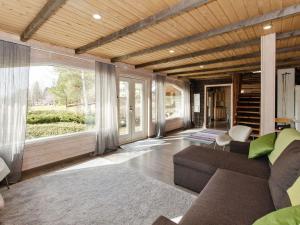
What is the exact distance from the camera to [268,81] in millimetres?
3145

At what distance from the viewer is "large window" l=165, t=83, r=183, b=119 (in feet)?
24.9

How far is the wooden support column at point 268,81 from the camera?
3111 millimetres

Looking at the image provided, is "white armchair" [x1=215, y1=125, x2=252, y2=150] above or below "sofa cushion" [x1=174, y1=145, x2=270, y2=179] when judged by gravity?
above

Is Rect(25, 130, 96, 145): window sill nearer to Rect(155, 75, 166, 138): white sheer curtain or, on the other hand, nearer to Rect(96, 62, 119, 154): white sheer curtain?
Rect(96, 62, 119, 154): white sheer curtain

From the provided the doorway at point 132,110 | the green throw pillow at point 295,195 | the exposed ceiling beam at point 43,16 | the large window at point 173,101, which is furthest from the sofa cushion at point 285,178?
the large window at point 173,101

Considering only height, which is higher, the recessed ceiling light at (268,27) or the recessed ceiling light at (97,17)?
the recessed ceiling light at (268,27)

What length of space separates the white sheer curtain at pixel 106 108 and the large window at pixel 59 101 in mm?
278

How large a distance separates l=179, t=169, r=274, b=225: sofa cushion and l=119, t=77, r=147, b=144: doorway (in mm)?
3907

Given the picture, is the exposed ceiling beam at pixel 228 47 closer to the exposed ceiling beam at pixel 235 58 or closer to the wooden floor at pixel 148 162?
the exposed ceiling beam at pixel 235 58

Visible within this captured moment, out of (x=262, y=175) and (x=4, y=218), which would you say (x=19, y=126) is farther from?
→ (x=262, y=175)

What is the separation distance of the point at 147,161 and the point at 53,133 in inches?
87.7

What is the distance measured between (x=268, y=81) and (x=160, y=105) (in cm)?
387

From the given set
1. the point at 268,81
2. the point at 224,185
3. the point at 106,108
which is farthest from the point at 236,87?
the point at 224,185

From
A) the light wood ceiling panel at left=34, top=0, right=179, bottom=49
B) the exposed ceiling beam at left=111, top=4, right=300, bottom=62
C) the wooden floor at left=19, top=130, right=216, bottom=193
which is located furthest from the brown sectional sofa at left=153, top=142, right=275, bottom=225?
the light wood ceiling panel at left=34, top=0, right=179, bottom=49
